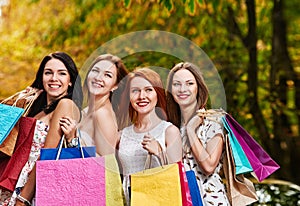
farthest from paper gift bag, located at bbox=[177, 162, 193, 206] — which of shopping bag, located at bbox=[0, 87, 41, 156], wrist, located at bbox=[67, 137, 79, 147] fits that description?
shopping bag, located at bbox=[0, 87, 41, 156]

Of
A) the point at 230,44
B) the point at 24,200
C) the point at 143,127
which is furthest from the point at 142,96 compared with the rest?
the point at 230,44

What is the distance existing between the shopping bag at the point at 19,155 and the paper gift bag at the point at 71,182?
0.16m

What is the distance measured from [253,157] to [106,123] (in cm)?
61

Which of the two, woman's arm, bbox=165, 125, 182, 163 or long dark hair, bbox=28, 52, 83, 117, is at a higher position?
long dark hair, bbox=28, 52, 83, 117

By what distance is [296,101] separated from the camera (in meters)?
6.15

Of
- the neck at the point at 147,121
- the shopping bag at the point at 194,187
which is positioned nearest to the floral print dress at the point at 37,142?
the neck at the point at 147,121

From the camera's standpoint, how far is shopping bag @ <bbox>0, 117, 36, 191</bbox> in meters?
2.22

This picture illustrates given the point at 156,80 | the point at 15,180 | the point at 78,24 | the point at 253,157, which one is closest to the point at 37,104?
the point at 15,180

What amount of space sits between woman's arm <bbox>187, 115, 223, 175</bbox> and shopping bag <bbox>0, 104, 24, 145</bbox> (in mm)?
649

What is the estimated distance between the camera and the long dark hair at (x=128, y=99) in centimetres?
218

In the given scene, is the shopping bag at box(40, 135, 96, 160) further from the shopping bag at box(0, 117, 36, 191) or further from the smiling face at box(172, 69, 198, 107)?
the smiling face at box(172, 69, 198, 107)

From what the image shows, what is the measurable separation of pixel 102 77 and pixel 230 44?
3670 mm

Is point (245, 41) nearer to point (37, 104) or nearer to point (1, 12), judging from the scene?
point (1, 12)

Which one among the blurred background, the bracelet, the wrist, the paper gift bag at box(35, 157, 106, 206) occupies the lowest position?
the bracelet
